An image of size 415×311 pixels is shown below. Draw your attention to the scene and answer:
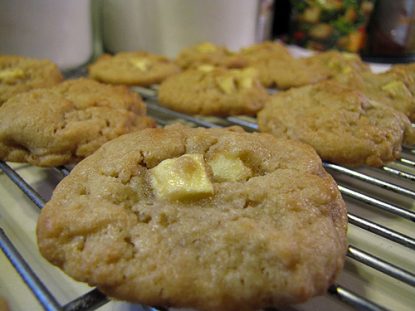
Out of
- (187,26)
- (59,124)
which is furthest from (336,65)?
(59,124)

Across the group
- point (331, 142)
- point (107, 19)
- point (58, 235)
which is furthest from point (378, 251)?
point (107, 19)

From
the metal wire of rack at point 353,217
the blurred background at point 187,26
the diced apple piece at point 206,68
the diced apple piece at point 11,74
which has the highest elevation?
the blurred background at point 187,26

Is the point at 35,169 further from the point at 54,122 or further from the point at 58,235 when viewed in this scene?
the point at 58,235

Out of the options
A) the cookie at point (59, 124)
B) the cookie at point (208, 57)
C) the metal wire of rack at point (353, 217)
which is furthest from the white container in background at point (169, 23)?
the cookie at point (59, 124)

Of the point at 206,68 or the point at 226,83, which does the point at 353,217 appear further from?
the point at 206,68

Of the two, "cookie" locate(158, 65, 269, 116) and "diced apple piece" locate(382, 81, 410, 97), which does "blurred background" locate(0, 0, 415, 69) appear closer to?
"cookie" locate(158, 65, 269, 116)

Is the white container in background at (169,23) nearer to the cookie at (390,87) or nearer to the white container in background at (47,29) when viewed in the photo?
the white container in background at (47,29)
